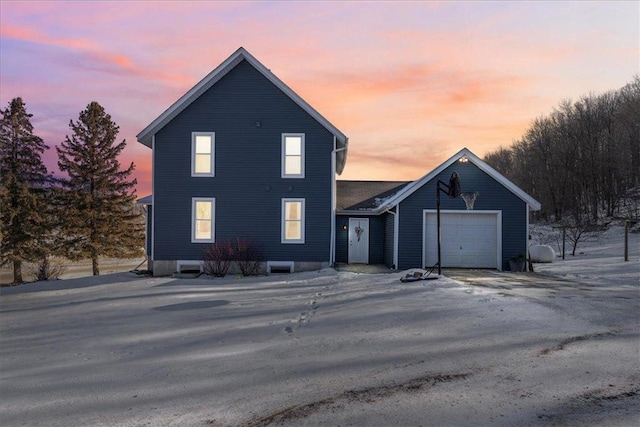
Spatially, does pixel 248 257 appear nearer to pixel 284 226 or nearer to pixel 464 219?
pixel 284 226

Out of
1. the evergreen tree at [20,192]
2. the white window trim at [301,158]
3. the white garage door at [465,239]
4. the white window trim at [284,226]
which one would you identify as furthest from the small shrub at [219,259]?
the evergreen tree at [20,192]

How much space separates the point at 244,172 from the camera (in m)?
17.5

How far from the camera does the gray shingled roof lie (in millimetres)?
19875

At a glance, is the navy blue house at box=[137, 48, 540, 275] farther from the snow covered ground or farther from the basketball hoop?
the snow covered ground

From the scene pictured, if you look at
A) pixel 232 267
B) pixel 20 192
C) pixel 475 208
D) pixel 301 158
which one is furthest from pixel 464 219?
pixel 20 192

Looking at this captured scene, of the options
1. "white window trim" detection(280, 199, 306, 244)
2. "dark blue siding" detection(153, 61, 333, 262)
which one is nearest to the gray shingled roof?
"white window trim" detection(280, 199, 306, 244)

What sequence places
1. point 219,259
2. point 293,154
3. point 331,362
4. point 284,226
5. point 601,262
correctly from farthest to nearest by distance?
point 601,262 → point 293,154 → point 284,226 → point 219,259 → point 331,362

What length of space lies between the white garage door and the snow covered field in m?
5.41

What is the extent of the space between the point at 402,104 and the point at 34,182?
22.9m

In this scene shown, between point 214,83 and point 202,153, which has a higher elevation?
point 214,83

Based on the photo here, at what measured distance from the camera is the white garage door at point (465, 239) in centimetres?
1705

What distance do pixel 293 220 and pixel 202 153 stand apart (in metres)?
4.44

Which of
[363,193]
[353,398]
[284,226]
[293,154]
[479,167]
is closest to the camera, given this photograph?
[353,398]

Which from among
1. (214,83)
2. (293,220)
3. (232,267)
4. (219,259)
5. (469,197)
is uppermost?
(214,83)
